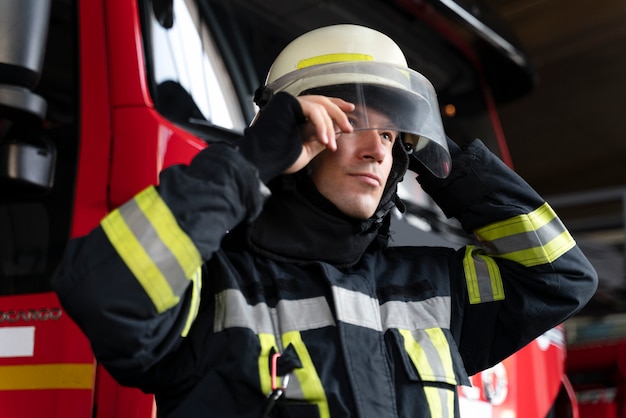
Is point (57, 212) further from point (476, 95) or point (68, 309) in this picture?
point (476, 95)

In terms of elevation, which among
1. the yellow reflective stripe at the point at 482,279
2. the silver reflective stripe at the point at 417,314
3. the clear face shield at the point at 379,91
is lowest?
the silver reflective stripe at the point at 417,314

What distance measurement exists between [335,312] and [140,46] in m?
0.78

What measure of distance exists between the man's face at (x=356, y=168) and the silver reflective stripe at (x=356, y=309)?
0.52 ft

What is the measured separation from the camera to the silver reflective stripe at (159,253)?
4.19 feet

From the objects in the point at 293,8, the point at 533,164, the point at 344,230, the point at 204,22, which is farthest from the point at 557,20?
the point at 344,230

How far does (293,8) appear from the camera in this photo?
Result: 2.43 meters

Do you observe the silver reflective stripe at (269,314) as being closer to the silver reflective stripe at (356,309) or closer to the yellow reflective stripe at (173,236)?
the silver reflective stripe at (356,309)

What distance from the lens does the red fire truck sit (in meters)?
1.65

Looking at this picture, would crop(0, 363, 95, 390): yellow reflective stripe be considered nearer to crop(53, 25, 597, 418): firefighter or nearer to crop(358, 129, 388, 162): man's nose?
crop(53, 25, 597, 418): firefighter

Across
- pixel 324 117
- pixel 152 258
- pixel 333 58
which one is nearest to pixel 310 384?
pixel 152 258

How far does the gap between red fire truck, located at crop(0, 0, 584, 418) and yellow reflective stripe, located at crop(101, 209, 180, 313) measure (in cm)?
43

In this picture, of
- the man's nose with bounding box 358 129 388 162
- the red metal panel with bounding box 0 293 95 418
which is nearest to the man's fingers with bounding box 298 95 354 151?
the man's nose with bounding box 358 129 388 162

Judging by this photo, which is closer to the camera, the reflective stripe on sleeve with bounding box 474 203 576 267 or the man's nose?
the man's nose

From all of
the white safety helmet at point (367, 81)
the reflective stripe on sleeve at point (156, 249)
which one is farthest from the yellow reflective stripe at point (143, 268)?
the white safety helmet at point (367, 81)
